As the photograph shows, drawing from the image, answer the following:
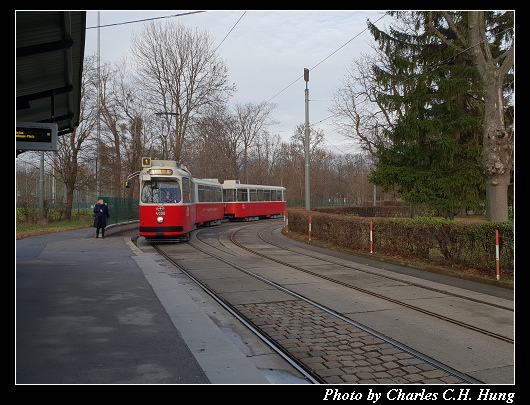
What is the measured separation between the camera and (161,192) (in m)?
19.1

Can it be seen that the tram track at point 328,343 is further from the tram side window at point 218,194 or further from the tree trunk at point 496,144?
the tram side window at point 218,194

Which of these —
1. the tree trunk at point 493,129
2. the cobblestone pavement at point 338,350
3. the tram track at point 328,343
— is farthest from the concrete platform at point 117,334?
the tree trunk at point 493,129

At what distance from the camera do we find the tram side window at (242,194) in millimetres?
38575

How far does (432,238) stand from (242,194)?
27220 mm

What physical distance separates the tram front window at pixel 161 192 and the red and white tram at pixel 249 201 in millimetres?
18241

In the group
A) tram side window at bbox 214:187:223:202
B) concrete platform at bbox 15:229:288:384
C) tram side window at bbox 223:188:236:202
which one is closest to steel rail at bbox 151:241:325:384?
concrete platform at bbox 15:229:288:384

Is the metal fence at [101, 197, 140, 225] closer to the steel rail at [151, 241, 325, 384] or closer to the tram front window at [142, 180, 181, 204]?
the tram front window at [142, 180, 181, 204]

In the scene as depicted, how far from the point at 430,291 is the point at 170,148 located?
33.8 meters

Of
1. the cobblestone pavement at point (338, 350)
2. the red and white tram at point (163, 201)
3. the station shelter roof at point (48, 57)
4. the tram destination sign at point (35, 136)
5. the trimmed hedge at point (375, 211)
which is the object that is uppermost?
the station shelter roof at point (48, 57)

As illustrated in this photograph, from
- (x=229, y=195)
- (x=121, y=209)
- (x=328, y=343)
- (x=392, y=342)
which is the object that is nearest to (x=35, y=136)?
(x=328, y=343)

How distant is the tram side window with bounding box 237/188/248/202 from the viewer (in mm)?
38575

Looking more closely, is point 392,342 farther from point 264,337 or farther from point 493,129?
point 493,129

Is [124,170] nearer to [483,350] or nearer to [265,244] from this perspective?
[265,244]
